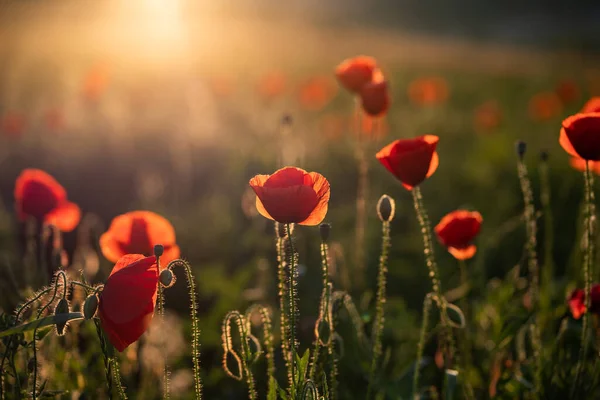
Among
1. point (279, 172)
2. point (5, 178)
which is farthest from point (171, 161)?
point (279, 172)

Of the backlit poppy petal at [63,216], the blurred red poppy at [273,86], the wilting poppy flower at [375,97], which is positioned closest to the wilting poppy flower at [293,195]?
the wilting poppy flower at [375,97]

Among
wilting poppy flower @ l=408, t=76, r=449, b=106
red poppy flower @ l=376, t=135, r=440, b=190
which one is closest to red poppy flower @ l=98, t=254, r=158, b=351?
red poppy flower @ l=376, t=135, r=440, b=190

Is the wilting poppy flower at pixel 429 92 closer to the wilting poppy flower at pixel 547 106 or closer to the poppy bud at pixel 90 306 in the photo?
the wilting poppy flower at pixel 547 106

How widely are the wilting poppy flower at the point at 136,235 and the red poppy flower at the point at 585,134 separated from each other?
3.70 ft

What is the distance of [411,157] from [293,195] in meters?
0.43

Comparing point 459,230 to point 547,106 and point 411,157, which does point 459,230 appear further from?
point 547,106

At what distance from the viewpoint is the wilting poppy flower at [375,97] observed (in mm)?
2416

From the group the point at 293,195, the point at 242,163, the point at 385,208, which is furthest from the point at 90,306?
the point at 242,163

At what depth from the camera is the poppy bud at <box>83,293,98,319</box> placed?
4.54 ft

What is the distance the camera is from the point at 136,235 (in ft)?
6.55

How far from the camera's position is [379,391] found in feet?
7.51

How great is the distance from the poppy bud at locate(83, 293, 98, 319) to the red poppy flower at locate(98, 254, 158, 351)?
41 mm

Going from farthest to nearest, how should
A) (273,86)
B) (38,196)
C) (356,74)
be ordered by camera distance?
(273,86)
(356,74)
(38,196)

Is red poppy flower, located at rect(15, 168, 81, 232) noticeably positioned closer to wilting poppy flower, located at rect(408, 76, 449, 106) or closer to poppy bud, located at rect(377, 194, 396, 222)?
poppy bud, located at rect(377, 194, 396, 222)
